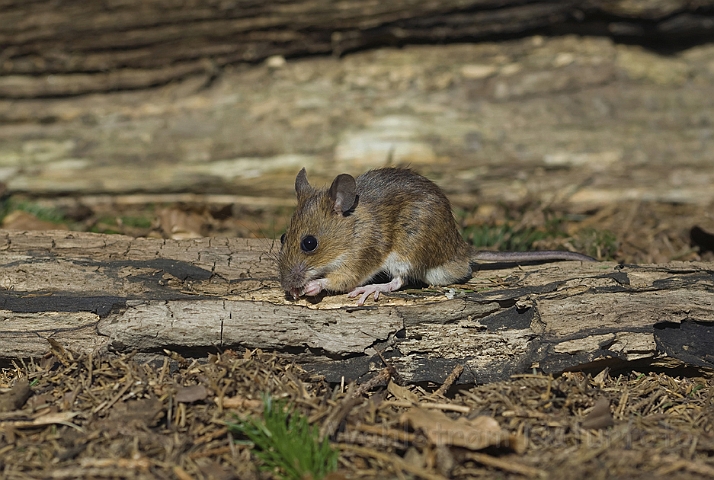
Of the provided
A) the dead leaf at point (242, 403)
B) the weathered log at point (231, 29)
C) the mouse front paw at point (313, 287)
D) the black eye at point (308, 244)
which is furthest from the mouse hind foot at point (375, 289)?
the weathered log at point (231, 29)

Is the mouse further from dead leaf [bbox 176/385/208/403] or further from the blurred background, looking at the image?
the blurred background

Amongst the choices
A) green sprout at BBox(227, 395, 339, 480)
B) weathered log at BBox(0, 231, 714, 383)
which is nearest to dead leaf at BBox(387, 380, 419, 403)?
weathered log at BBox(0, 231, 714, 383)

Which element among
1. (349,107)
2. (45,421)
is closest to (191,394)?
(45,421)

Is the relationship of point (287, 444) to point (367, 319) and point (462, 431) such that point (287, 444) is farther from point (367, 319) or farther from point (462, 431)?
point (367, 319)

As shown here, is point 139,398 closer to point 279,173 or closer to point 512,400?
point 512,400

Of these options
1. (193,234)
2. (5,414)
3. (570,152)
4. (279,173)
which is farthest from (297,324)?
(570,152)
